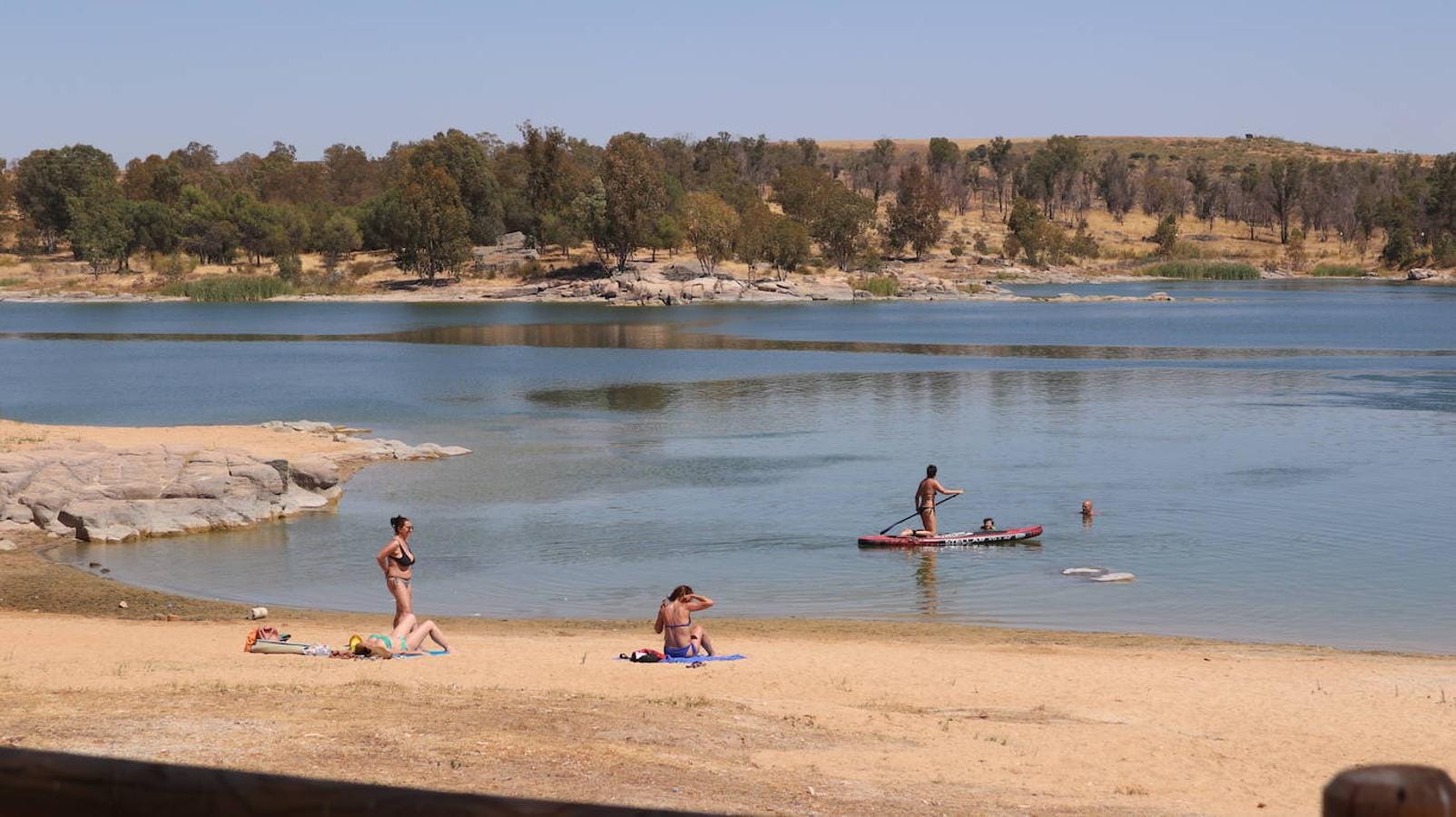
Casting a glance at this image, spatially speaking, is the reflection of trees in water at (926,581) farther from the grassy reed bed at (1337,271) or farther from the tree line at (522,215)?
the grassy reed bed at (1337,271)

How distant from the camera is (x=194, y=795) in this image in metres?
2.35

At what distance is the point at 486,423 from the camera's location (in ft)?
171

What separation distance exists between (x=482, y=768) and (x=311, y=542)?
20.9 metres

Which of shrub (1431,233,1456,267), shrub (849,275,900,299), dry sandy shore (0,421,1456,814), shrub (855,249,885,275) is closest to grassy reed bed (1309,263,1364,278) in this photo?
shrub (1431,233,1456,267)

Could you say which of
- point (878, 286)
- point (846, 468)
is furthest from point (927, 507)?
point (878, 286)

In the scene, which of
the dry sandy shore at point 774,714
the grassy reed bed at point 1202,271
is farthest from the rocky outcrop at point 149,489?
the grassy reed bed at point 1202,271

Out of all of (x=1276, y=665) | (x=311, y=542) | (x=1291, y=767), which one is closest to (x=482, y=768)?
(x=1291, y=767)

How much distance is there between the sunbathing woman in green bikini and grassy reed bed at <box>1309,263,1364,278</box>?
603 ft

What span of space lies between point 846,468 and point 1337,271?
163 meters

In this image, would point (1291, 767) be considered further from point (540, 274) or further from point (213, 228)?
point (213, 228)

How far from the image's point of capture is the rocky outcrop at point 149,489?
30875mm

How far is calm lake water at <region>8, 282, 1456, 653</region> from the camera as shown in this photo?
2612 centimetres

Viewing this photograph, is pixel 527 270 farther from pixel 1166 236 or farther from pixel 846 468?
pixel 846 468

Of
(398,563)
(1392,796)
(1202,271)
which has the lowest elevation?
(398,563)
